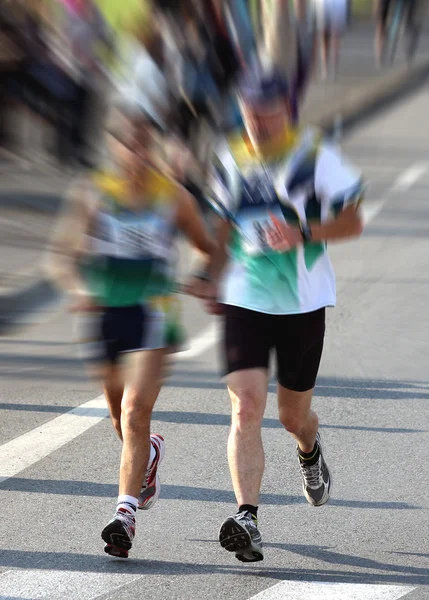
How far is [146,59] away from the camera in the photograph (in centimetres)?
108

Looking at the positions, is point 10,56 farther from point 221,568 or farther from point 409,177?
point 409,177

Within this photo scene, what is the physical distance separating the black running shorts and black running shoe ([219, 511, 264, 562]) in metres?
0.55

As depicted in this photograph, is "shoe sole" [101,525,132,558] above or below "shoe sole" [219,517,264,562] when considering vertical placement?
below

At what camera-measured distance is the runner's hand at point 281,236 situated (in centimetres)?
282

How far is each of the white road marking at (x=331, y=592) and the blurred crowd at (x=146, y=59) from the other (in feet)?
9.50

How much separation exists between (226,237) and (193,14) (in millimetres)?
328

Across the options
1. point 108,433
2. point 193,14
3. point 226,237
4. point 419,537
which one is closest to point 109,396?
point 419,537

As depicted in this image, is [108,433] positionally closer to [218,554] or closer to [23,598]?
[218,554]

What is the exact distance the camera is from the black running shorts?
161 inches

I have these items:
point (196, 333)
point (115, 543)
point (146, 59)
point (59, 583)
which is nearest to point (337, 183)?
point (115, 543)

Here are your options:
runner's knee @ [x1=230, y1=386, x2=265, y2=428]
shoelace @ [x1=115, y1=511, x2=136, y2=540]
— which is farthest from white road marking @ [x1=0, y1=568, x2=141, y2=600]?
runner's knee @ [x1=230, y1=386, x2=265, y2=428]

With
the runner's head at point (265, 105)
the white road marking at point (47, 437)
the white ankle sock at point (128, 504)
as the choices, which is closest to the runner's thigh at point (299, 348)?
the white ankle sock at point (128, 504)

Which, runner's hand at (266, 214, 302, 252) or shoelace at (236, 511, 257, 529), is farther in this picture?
shoelace at (236, 511, 257, 529)

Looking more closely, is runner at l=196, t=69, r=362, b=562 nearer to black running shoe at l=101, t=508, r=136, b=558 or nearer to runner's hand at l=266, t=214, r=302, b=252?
runner's hand at l=266, t=214, r=302, b=252
